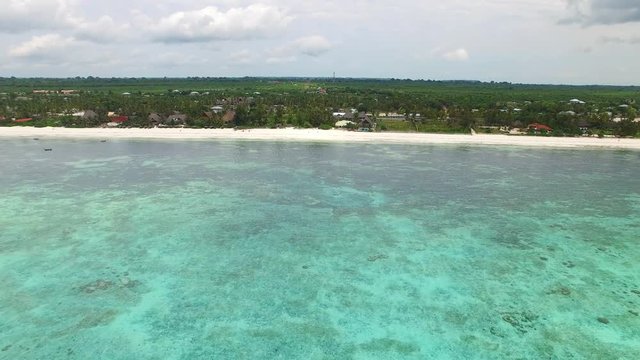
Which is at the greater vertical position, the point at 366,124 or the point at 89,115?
the point at 89,115

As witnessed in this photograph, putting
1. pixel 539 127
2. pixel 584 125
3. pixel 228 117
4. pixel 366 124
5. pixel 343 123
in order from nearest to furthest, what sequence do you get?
1. pixel 584 125
2. pixel 539 127
3. pixel 366 124
4. pixel 228 117
5. pixel 343 123

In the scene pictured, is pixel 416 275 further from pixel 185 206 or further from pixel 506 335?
pixel 185 206

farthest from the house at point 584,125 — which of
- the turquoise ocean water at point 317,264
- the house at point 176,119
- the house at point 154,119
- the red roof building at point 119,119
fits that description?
the red roof building at point 119,119

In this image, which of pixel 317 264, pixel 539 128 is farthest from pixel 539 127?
pixel 317 264

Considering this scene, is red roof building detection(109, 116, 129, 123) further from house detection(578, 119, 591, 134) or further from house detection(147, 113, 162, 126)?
house detection(578, 119, 591, 134)

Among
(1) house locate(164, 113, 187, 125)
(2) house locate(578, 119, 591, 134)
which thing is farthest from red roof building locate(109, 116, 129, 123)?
(2) house locate(578, 119, 591, 134)

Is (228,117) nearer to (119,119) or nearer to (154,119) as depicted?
(154,119)

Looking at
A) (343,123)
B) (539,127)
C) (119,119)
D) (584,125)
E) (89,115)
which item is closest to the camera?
(584,125)
